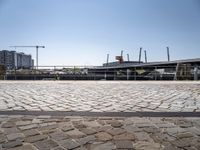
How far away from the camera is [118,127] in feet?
14.5

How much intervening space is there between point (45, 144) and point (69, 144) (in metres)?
0.35

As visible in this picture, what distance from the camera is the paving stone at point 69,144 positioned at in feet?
11.3

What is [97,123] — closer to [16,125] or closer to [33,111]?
[16,125]

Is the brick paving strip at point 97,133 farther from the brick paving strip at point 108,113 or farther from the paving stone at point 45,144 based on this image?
the brick paving strip at point 108,113

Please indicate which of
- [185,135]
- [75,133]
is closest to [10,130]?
[75,133]

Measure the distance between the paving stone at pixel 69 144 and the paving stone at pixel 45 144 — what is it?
118 millimetres

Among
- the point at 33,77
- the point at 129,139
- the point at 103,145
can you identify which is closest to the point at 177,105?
the point at 129,139

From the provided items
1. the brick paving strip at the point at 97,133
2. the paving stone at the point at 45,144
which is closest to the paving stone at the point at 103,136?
the brick paving strip at the point at 97,133

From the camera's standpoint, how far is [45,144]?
349 cm

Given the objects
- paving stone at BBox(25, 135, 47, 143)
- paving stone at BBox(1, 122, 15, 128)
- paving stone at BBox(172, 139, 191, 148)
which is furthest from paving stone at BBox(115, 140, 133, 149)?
paving stone at BBox(1, 122, 15, 128)

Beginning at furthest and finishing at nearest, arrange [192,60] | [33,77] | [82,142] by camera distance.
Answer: [192,60] < [33,77] < [82,142]

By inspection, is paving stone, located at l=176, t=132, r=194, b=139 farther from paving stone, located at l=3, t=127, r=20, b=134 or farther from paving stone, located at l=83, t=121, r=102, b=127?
paving stone, located at l=3, t=127, r=20, b=134

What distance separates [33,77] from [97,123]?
18.7 metres

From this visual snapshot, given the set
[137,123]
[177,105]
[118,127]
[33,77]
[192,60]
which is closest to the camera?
[118,127]
